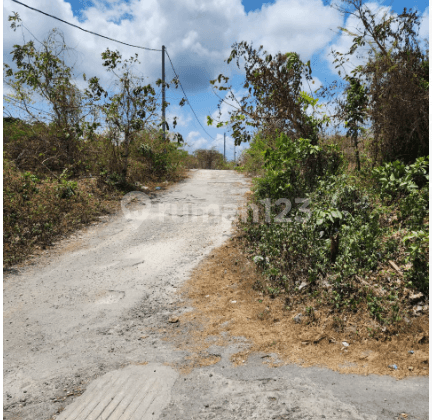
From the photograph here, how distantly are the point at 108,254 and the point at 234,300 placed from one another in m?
2.76

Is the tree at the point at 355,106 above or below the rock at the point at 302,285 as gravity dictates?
above

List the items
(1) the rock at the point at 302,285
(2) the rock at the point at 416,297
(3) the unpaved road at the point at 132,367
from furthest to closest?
(1) the rock at the point at 302,285 → (2) the rock at the point at 416,297 → (3) the unpaved road at the point at 132,367

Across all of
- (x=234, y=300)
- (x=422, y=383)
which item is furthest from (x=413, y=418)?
(x=234, y=300)

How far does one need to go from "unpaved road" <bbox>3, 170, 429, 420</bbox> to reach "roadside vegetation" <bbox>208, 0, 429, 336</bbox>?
3.04ft

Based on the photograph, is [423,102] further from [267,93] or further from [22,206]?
[22,206]

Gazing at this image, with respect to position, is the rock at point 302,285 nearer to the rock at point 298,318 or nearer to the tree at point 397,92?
the rock at point 298,318

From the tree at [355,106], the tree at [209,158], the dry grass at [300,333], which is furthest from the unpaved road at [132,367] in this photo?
the tree at [209,158]

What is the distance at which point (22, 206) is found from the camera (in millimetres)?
6855

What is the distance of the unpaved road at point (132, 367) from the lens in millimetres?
2443

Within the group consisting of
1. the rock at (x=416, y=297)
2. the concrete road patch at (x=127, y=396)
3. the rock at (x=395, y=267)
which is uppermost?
the rock at (x=395, y=267)

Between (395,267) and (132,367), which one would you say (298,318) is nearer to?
(395,267)

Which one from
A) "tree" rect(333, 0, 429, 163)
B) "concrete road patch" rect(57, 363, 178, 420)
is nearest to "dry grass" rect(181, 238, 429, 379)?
"concrete road patch" rect(57, 363, 178, 420)

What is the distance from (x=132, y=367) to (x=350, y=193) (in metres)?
4.19

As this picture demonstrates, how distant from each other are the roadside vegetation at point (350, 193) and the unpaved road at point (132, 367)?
928 mm
